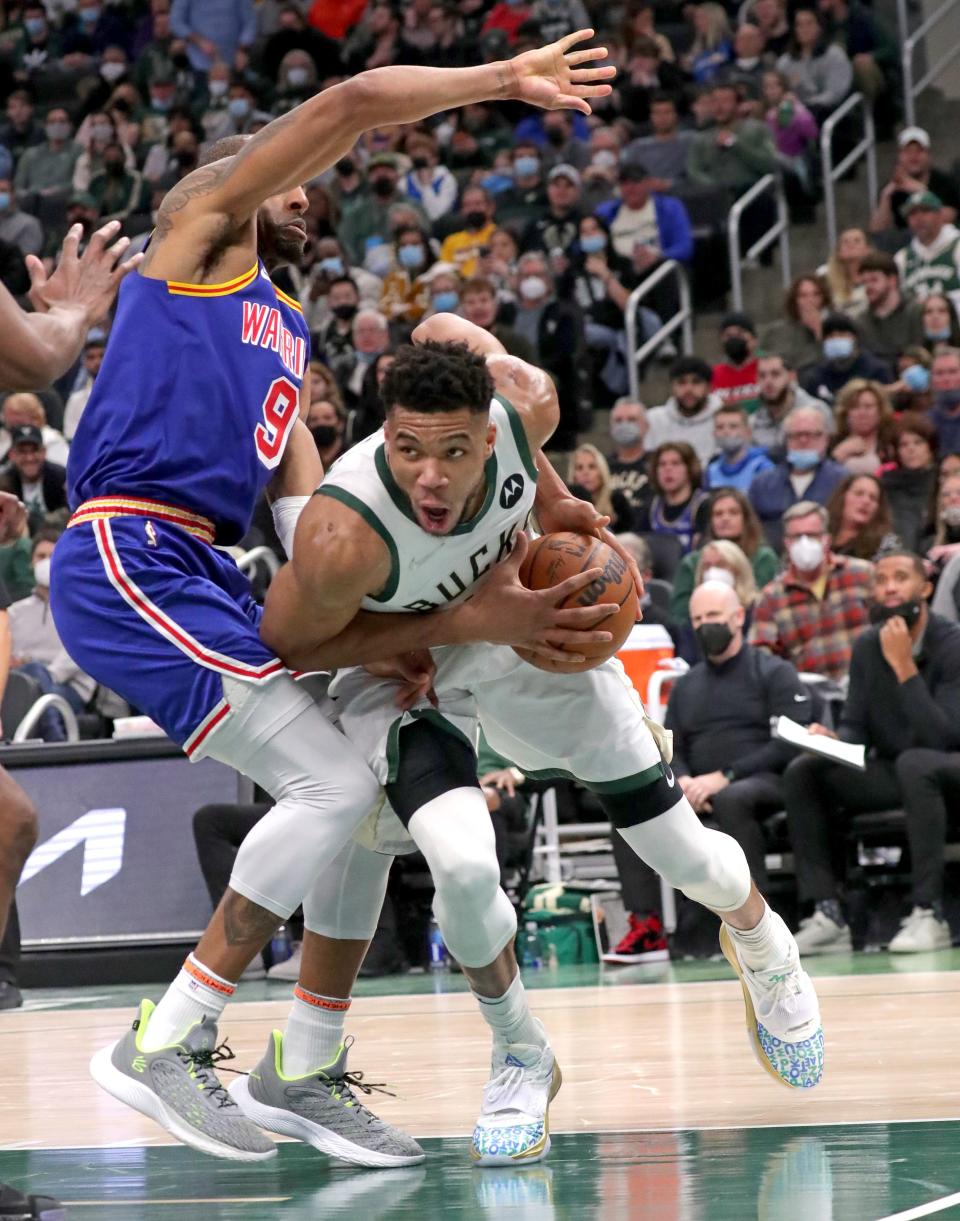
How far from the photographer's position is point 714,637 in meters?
8.05

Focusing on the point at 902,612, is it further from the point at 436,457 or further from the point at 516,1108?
the point at 436,457

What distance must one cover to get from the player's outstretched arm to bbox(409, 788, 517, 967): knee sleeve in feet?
3.96

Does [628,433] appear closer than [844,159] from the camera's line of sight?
Yes

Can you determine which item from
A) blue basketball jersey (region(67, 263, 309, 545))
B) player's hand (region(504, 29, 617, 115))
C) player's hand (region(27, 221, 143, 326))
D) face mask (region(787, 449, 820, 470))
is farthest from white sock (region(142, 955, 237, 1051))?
face mask (region(787, 449, 820, 470))

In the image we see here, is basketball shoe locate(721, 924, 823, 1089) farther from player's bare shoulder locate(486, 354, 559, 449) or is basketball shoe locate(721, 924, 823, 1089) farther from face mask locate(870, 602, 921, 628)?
face mask locate(870, 602, 921, 628)

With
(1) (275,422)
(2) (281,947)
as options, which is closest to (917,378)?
(2) (281,947)

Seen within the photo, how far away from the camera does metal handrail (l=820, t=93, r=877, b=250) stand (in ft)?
44.2

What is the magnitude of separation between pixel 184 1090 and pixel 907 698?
15.8ft

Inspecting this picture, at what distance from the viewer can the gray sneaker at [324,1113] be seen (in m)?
3.63

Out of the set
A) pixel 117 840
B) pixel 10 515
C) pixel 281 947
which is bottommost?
pixel 281 947

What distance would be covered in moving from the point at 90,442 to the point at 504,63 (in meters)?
1.10

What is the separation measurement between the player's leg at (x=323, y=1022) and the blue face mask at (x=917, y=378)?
7.29m

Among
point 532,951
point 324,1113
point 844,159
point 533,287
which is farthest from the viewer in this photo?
point 844,159

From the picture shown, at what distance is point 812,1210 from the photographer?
2.85 m
